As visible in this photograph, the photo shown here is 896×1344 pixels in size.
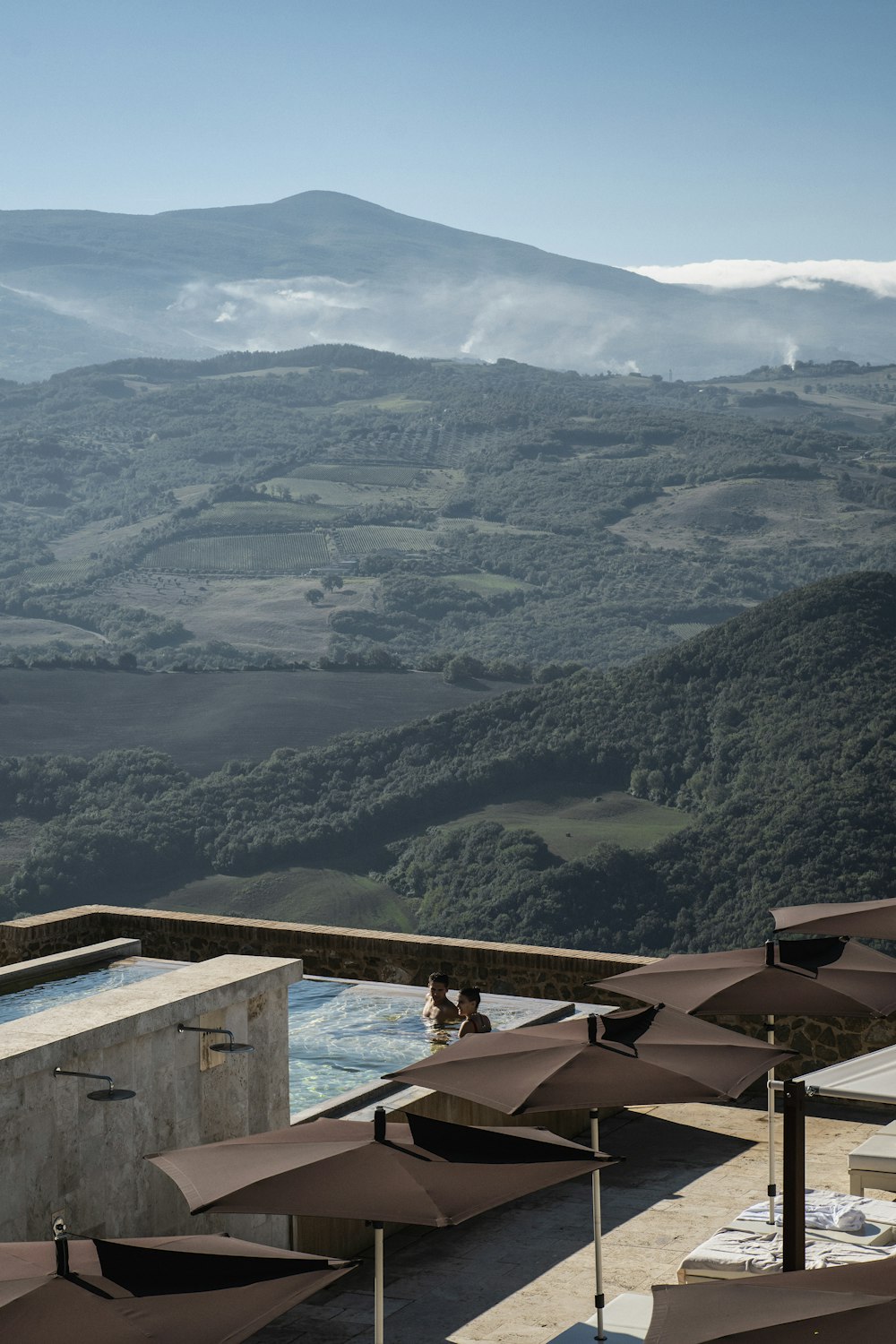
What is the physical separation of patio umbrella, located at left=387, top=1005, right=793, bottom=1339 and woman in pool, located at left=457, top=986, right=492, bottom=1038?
3379 mm

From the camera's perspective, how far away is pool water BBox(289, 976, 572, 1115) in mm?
10953

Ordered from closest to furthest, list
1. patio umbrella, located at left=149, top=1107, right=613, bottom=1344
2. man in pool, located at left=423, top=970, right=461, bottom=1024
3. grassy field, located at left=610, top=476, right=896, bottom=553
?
patio umbrella, located at left=149, top=1107, right=613, bottom=1344
man in pool, located at left=423, top=970, right=461, bottom=1024
grassy field, located at left=610, top=476, right=896, bottom=553

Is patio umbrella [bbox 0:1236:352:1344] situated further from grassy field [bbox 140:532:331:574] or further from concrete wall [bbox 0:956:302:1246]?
grassy field [bbox 140:532:331:574]

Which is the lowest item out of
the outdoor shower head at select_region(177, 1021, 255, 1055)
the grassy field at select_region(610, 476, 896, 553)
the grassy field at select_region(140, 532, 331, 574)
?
the outdoor shower head at select_region(177, 1021, 255, 1055)

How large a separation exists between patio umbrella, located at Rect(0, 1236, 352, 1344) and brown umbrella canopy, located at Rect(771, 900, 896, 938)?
5.18 m

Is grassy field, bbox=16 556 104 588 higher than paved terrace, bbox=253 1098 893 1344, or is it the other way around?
grassy field, bbox=16 556 104 588

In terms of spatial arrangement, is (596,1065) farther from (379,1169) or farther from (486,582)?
(486,582)

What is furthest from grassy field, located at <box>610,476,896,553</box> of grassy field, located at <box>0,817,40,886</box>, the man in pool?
the man in pool

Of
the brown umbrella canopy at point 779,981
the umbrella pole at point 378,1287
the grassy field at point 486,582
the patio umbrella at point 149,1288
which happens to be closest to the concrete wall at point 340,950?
the brown umbrella canopy at point 779,981

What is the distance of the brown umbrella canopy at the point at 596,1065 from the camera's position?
6.30 m

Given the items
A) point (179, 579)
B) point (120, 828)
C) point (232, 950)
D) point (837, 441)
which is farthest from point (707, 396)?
point (232, 950)

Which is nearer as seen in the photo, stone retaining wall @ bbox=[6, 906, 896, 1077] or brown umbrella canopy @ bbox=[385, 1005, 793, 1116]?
brown umbrella canopy @ bbox=[385, 1005, 793, 1116]

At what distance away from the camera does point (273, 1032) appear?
314 inches

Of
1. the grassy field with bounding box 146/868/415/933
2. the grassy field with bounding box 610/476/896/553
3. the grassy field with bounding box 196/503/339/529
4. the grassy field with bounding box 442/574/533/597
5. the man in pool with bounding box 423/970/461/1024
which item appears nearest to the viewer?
the man in pool with bounding box 423/970/461/1024
